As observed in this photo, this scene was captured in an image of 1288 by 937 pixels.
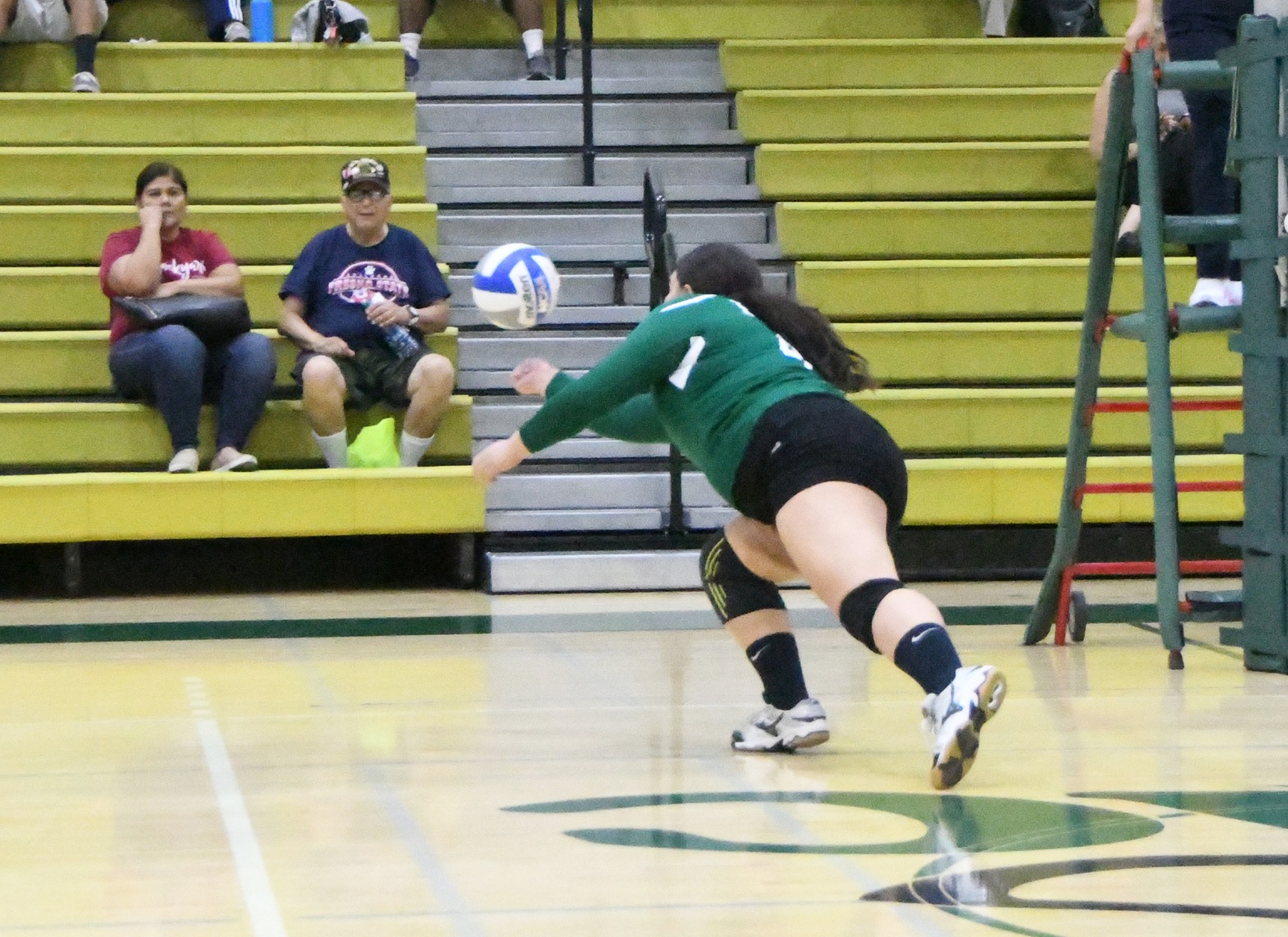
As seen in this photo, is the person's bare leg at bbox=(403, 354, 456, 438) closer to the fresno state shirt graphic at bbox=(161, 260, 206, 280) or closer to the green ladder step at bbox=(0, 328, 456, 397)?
the green ladder step at bbox=(0, 328, 456, 397)

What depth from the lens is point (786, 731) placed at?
454 centimetres

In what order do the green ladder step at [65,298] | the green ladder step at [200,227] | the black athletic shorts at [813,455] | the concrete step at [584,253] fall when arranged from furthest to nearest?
1. the concrete step at [584,253]
2. the green ladder step at [200,227]
3. the green ladder step at [65,298]
4. the black athletic shorts at [813,455]

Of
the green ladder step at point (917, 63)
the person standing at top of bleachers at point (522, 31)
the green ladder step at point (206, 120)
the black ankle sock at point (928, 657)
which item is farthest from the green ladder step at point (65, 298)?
the black ankle sock at point (928, 657)

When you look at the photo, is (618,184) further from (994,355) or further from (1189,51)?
(1189,51)

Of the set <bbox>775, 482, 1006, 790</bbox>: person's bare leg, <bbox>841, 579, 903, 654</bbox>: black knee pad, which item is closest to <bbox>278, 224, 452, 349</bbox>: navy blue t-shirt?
<bbox>775, 482, 1006, 790</bbox>: person's bare leg

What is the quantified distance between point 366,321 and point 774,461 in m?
4.25

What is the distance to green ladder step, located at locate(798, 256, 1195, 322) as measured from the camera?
9.08 meters

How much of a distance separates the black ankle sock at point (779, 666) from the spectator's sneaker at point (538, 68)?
6344 millimetres

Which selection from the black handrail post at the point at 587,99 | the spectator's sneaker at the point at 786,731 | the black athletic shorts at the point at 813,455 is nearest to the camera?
the black athletic shorts at the point at 813,455

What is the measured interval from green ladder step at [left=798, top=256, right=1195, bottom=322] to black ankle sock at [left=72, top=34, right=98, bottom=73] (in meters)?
3.54

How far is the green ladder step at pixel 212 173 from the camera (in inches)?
362

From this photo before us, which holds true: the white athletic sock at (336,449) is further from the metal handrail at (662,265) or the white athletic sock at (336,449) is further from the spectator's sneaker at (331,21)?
the spectator's sneaker at (331,21)

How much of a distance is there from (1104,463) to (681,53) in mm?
3835

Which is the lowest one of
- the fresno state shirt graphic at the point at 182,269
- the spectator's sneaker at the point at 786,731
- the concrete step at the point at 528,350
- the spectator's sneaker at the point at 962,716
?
the spectator's sneaker at the point at 786,731
